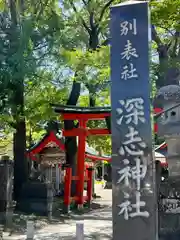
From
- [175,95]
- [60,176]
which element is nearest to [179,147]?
[175,95]

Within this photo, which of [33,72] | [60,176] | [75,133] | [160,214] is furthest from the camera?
[60,176]

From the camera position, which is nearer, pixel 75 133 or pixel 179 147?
pixel 179 147

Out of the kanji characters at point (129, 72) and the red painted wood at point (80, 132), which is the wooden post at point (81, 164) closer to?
the red painted wood at point (80, 132)

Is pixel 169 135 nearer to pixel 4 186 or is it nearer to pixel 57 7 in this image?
pixel 4 186

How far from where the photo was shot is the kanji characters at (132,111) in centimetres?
700

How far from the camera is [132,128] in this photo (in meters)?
7.02

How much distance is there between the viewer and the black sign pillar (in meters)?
6.86

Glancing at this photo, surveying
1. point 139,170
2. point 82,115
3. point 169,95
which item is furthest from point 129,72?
point 82,115

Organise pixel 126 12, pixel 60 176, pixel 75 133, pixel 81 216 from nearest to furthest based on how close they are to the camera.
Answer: pixel 126 12, pixel 81 216, pixel 75 133, pixel 60 176

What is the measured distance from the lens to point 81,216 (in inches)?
659

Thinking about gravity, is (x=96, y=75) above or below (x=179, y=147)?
above

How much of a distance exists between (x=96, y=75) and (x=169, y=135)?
6.59m

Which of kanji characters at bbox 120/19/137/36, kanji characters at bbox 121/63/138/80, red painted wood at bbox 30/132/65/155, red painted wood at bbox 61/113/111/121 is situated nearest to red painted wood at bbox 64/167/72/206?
red painted wood at bbox 61/113/111/121

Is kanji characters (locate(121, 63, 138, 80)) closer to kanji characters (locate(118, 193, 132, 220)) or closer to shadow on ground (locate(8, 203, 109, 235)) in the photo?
kanji characters (locate(118, 193, 132, 220))
